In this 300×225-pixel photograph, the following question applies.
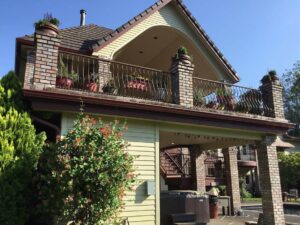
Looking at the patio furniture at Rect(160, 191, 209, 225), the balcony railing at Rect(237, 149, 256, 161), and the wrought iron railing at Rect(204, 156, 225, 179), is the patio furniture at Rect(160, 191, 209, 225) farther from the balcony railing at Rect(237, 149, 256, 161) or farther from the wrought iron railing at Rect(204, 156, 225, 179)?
the balcony railing at Rect(237, 149, 256, 161)

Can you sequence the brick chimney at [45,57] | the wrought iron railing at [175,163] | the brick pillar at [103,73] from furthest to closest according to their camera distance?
the wrought iron railing at [175,163], the brick pillar at [103,73], the brick chimney at [45,57]

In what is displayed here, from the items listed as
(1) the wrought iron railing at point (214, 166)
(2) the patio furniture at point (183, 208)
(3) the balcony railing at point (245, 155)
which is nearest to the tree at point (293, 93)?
(3) the balcony railing at point (245, 155)

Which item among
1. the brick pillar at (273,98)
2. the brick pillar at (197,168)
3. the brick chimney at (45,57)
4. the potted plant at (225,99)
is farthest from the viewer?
the brick pillar at (197,168)

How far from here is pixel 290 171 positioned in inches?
1053

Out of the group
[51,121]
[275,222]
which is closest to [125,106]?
[51,121]

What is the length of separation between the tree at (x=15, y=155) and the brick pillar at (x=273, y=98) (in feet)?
25.1

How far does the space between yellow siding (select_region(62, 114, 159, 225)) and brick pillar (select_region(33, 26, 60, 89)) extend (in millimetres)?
895

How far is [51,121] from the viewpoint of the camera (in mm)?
7594

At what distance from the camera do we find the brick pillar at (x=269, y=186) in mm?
9617

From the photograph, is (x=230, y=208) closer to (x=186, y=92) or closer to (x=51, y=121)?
(x=186, y=92)

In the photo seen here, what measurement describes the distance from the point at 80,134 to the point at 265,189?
671 centimetres

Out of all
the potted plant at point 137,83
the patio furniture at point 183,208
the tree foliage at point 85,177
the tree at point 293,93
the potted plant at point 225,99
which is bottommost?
the patio furniture at point 183,208

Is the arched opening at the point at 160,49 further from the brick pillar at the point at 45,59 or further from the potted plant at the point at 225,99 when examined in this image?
the brick pillar at the point at 45,59

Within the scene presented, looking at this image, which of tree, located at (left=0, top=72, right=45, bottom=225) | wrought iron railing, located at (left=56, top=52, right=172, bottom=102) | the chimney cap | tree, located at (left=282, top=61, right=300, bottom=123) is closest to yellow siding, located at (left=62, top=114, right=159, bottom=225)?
tree, located at (left=0, top=72, right=45, bottom=225)
